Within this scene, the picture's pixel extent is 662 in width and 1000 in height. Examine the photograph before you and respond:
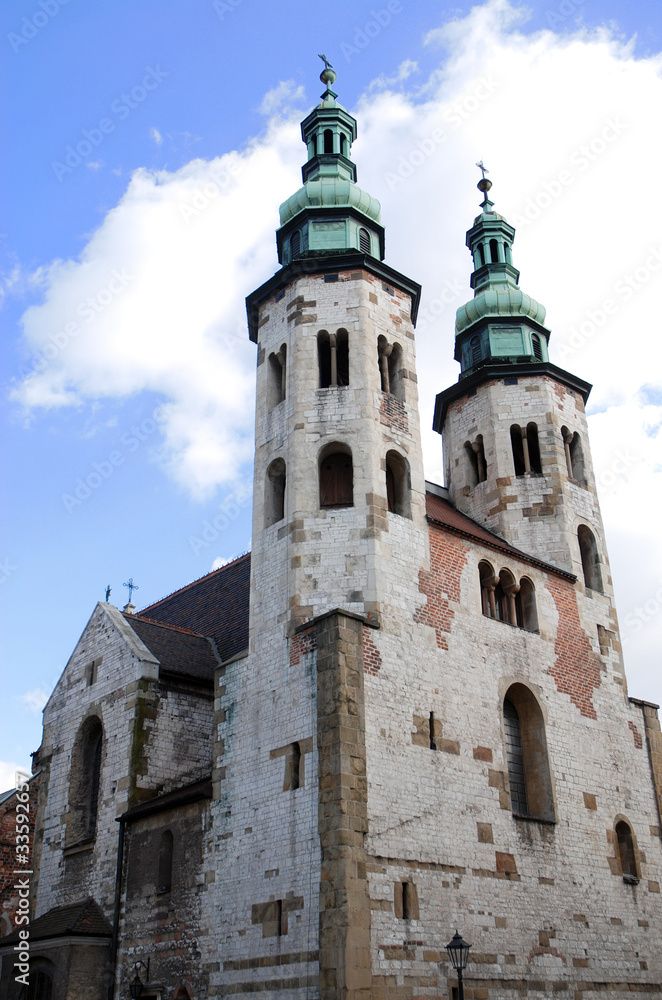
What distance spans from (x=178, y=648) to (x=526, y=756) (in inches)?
359

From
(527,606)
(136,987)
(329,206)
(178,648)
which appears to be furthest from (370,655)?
(329,206)

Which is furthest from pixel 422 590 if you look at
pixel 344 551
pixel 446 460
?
pixel 446 460

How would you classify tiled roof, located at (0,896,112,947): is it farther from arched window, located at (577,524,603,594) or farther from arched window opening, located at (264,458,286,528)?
arched window, located at (577,524,603,594)

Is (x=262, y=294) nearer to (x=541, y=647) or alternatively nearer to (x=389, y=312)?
(x=389, y=312)

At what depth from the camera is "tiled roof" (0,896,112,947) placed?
1955cm

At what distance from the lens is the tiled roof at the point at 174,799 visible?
18828mm

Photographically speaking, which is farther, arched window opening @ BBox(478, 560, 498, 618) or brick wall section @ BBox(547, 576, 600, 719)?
brick wall section @ BBox(547, 576, 600, 719)

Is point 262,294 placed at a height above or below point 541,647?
above

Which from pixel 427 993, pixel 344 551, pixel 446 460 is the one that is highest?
pixel 446 460

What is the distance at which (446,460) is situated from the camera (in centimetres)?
2944

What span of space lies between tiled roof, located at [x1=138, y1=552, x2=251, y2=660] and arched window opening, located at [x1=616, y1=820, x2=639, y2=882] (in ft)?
32.3

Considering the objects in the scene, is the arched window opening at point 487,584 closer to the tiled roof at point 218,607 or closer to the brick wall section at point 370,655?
the brick wall section at point 370,655

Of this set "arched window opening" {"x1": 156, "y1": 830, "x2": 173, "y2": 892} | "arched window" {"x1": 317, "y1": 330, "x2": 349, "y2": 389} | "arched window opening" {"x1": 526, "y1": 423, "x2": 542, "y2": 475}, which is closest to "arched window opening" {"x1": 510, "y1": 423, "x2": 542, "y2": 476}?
"arched window opening" {"x1": 526, "y1": 423, "x2": 542, "y2": 475}

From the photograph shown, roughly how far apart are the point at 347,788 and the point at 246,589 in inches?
425
